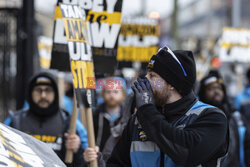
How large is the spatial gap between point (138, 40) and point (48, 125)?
3.63 metres

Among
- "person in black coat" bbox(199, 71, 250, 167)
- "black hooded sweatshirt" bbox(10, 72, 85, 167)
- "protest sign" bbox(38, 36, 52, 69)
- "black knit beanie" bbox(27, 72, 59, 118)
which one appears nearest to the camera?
"black hooded sweatshirt" bbox(10, 72, 85, 167)

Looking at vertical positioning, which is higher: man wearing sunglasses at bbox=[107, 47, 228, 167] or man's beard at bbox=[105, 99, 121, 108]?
man wearing sunglasses at bbox=[107, 47, 228, 167]

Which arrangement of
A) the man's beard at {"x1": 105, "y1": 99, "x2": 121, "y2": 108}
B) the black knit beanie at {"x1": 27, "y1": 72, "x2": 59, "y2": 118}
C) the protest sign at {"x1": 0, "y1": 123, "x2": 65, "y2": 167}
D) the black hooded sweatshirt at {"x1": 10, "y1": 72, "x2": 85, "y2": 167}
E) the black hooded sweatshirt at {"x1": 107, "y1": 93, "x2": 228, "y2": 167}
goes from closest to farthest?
1. the protest sign at {"x1": 0, "y1": 123, "x2": 65, "y2": 167}
2. the black hooded sweatshirt at {"x1": 107, "y1": 93, "x2": 228, "y2": 167}
3. the black hooded sweatshirt at {"x1": 10, "y1": 72, "x2": 85, "y2": 167}
4. the black knit beanie at {"x1": 27, "y1": 72, "x2": 59, "y2": 118}
5. the man's beard at {"x1": 105, "y1": 99, "x2": 121, "y2": 108}

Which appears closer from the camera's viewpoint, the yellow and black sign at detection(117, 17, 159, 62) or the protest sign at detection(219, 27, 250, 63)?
the yellow and black sign at detection(117, 17, 159, 62)

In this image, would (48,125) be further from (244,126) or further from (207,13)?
(207,13)

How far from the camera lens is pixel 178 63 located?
2.56 m

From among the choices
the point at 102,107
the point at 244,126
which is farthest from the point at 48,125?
the point at 244,126

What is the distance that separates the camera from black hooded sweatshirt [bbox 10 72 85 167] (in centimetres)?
408

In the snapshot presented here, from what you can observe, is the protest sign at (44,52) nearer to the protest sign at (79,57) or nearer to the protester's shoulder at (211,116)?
the protest sign at (79,57)

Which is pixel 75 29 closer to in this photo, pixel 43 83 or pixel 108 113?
Result: pixel 43 83

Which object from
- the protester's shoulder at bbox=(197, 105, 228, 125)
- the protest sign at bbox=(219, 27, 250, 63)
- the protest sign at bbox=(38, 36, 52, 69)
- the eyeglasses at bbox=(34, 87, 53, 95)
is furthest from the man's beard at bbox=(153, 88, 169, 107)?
the protest sign at bbox=(219, 27, 250, 63)

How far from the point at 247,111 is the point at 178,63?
4.17 metres

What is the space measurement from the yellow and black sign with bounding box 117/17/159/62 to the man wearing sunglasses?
466 cm

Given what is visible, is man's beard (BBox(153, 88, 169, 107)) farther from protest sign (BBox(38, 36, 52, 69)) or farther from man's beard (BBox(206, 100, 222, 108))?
protest sign (BBox(38, 36, 52, 69))
